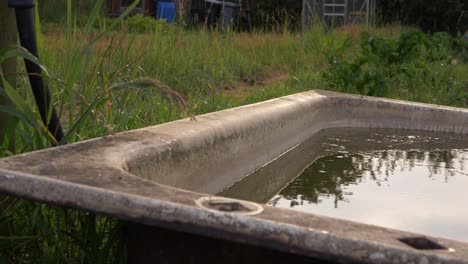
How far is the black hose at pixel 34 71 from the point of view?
66.1 inches

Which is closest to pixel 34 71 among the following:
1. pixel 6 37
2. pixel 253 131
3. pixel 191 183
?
pixel 6 37

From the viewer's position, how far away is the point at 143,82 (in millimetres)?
1702

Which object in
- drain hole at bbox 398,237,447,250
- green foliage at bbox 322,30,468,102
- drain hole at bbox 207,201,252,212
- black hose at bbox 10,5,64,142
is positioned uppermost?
black hose at bbox 10,5,64,142

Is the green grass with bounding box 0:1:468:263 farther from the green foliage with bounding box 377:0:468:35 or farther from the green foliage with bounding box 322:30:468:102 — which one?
the green foliage with bounding box 377:0:468:35

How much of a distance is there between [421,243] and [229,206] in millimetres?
293

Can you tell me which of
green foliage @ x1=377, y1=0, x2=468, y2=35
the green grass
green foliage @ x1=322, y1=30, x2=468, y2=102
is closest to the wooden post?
the green grass

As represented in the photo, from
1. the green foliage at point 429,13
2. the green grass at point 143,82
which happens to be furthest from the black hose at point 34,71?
the green foliage at point 429,13

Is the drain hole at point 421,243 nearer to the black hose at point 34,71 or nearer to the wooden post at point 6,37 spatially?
the black hose at point 34,71

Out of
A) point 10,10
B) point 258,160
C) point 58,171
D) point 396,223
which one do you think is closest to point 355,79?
point 258,160

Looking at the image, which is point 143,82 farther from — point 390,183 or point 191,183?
point 390,183

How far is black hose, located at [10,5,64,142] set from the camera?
1680mm

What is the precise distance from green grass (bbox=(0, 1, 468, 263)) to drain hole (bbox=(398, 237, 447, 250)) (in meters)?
0.62

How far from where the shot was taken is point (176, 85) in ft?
14.5

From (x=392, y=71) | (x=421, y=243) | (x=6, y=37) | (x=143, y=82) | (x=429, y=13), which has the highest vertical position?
(x=6, y=37)
